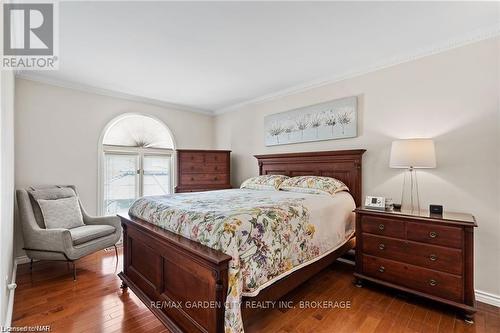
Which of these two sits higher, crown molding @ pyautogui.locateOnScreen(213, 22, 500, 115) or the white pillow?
crown molding @ pyautogui.locateOnScreen(213, 22, 500, 115)

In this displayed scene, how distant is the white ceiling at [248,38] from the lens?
1914 millimetres

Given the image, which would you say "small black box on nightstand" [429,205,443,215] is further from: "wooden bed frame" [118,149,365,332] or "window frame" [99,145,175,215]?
"window frame" [99,145,175,215]

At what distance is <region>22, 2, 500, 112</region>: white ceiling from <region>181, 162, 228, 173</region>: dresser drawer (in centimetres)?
146

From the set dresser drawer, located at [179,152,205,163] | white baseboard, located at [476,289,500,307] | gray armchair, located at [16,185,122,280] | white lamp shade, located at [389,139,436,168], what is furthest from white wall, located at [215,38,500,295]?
gray armchair, located at [16,185,122,280]

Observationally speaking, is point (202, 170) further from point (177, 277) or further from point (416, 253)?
point (416, 253)

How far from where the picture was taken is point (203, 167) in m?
4.37

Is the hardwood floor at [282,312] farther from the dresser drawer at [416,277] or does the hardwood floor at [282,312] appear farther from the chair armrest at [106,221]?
the chair armrest at [106,221]

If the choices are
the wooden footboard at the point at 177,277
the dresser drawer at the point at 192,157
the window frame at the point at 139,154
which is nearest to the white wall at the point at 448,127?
the wooden footboard at the point at 177,277

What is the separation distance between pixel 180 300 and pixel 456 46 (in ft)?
11.2

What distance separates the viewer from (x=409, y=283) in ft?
6.99

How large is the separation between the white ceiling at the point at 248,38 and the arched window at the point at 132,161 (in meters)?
0.92

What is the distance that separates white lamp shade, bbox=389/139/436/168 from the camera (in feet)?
7.24

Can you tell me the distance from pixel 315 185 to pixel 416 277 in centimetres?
130

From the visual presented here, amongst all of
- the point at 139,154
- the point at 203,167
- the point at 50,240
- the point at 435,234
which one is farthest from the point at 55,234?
the point at 435,234
